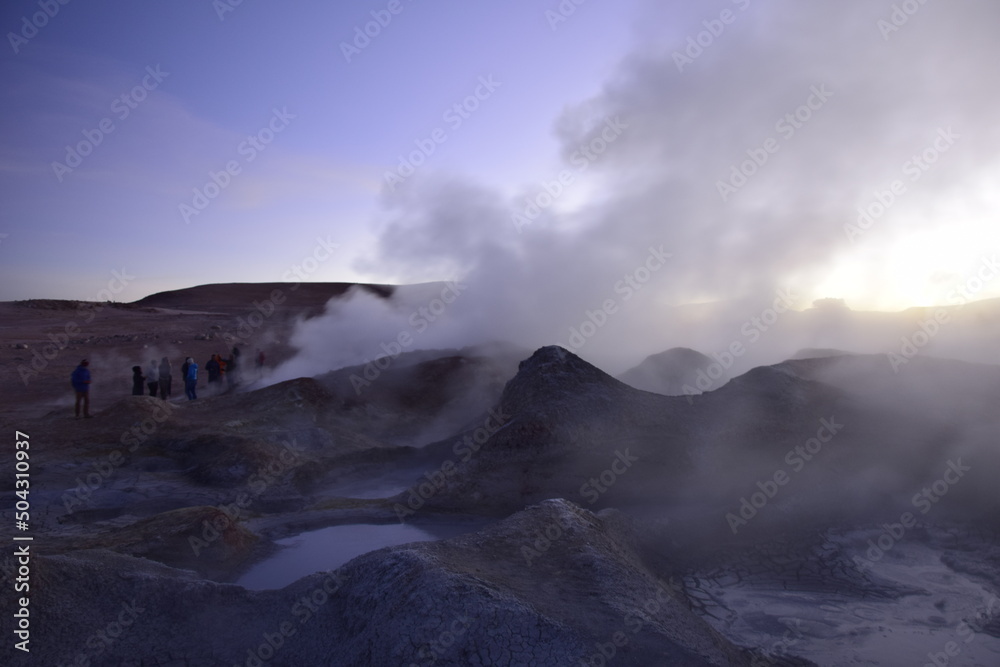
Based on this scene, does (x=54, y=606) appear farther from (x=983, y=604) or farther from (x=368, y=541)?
(x=983, y=604)

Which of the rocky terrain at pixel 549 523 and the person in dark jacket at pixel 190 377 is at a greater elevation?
the person in dark jacket at pixel 190 377

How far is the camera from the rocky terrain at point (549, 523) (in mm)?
3617

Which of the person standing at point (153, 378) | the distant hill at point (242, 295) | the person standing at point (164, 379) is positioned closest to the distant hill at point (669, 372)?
the person standing at point (164, 379)

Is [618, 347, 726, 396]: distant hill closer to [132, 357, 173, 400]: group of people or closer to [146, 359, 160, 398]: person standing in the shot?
[132, 357, 173, 400]: group of people

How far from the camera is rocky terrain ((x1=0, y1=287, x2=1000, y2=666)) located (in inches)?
142

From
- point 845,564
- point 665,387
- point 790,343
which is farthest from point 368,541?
point 790,343

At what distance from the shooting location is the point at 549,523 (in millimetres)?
4758

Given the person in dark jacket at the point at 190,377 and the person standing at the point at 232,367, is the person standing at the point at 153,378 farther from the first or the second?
the person standing at the point at 232,367

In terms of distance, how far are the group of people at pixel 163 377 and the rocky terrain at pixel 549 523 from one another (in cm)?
95

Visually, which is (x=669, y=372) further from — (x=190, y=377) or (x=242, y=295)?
(x=242, y=295)

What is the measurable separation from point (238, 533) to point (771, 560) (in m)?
4.63

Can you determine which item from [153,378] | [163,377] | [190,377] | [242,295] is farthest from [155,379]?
[242,295]

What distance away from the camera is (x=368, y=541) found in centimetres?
570

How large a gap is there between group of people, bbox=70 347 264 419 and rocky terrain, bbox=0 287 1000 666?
3.13 ft
